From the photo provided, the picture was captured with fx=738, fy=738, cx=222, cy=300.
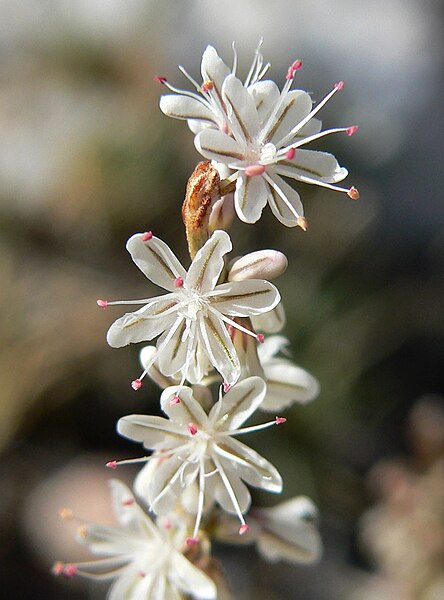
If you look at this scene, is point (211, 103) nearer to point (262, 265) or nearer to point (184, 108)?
point (184, 108)

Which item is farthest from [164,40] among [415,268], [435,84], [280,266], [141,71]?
[280,266]

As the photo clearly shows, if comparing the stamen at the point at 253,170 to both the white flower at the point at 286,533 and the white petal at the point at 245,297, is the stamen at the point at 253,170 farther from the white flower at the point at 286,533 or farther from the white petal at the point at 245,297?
the white flower at the point at 286,533

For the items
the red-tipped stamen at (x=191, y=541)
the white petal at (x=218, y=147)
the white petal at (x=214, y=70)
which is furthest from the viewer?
the red-tipped stamen at (x=191, y=541)

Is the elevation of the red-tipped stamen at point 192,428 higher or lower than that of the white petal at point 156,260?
lower

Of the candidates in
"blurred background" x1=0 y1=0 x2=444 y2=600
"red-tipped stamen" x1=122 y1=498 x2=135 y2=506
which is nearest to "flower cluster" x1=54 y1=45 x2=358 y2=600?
"red-tipped stamen" x1=122 y1=498 x2=135 y2=506

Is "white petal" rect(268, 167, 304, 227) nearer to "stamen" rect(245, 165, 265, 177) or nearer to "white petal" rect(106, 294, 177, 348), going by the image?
"stamen" rect(245, 165, 265, 177)

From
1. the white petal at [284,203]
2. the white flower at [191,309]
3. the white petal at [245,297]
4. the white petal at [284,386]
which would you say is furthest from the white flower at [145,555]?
the white petal at [284,203]

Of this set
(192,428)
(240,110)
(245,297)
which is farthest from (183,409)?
(240,110)
